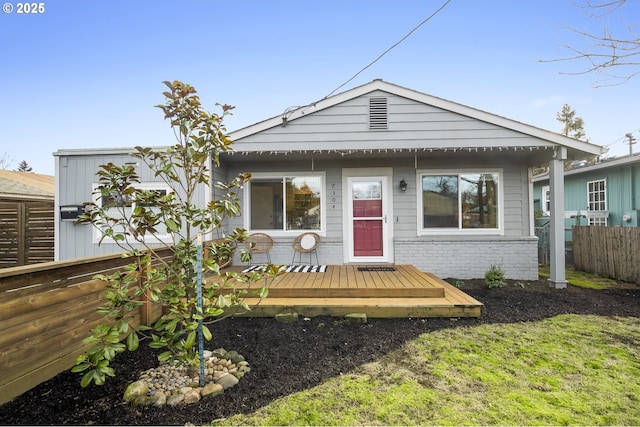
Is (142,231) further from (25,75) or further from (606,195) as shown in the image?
(606,195)

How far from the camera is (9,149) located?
19.7 m

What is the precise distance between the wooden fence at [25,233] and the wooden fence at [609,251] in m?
11.9

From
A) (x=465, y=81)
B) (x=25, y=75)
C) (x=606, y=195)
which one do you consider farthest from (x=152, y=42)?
(x=606, y=195)

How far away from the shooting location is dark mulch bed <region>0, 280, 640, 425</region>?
195 centimetres

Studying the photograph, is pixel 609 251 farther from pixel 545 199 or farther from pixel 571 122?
pixel 571 122

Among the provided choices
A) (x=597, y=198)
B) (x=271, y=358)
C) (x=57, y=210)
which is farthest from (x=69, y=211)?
(x=597, y=198)

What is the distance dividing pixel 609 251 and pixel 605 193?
14.5 ft

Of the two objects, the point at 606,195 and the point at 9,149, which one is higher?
the point at 9,149

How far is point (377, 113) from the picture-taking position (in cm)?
582

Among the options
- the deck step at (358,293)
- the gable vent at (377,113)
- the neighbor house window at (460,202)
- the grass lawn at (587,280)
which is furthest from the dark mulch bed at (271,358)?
the gable vent at (377,113)

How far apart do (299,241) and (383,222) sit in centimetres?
180

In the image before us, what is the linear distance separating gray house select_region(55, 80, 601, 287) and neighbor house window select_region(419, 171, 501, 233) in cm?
2

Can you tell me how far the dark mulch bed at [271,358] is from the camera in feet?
6.38

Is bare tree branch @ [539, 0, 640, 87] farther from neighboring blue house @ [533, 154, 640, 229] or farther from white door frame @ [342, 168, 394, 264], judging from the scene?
neighboring blue house @ [533, 154, 640, 229]
